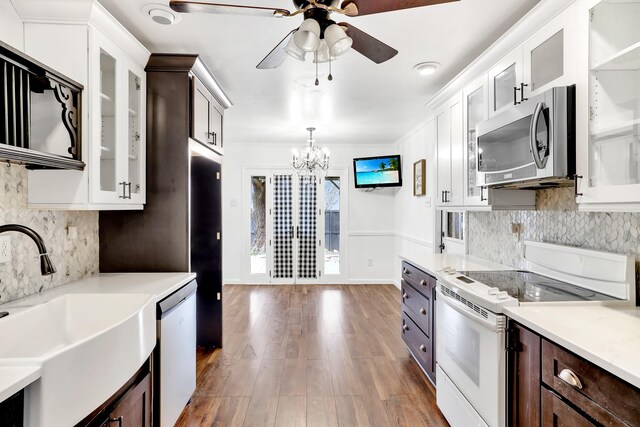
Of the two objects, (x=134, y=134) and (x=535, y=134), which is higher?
(x=134, y=134)

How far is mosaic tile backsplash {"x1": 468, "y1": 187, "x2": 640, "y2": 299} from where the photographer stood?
1.73 meters

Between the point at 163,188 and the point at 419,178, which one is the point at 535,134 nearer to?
the point at 163,188

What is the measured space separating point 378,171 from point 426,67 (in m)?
3.19

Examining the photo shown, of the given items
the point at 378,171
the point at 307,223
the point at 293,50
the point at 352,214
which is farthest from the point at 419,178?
the point at 293,50

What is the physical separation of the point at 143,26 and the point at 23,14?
23.8 inches

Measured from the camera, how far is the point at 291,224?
623cm

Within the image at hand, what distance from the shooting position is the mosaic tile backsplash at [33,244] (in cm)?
176

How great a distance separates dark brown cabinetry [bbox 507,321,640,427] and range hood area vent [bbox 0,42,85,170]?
93.6 inches

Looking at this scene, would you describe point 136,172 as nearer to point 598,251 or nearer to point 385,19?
point 385,19

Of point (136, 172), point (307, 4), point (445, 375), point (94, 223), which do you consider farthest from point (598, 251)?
point (94, 223)

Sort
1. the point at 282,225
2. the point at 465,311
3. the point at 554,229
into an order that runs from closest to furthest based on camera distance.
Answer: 1. the point at 465,311
2. the point at 554,229
3. the point at 282,225

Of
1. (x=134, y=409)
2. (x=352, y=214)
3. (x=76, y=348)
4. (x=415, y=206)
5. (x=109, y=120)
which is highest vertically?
(x=109, y=120)

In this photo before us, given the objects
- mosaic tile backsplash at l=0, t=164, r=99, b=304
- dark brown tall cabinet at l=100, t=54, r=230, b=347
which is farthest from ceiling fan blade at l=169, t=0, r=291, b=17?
mosaic tile backsplash at l=0, t=164, r=99, b=304

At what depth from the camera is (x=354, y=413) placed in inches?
92.6
